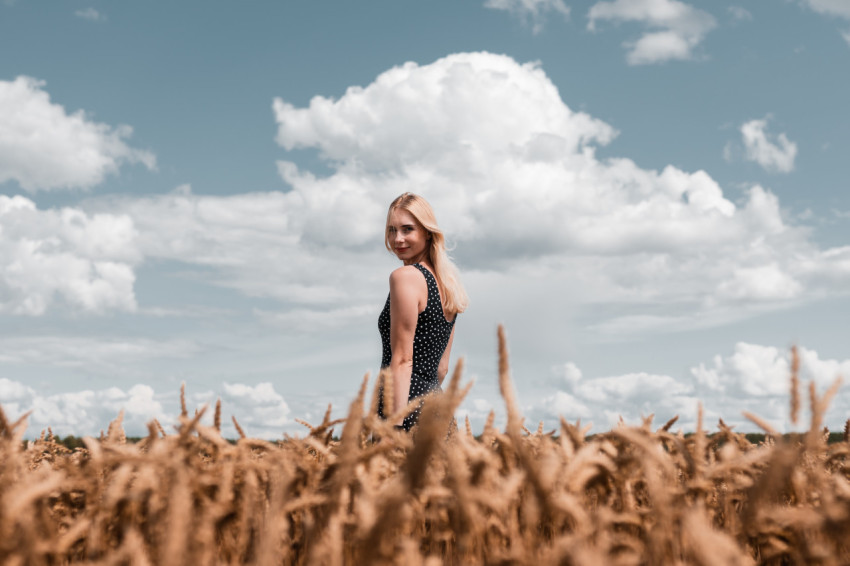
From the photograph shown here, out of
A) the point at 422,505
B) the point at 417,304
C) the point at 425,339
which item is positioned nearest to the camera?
the point at 422,505

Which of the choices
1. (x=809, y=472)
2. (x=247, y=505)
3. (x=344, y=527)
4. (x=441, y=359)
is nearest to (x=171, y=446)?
(x=247, y=505)

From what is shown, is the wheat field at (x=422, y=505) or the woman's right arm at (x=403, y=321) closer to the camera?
the wheat field at (x=422, y=505)

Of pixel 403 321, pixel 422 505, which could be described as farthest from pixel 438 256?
pixel 422 505

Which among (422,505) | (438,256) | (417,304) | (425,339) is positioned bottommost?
(422,505)

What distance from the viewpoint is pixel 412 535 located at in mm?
1926

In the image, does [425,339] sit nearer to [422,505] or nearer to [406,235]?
[406,235]

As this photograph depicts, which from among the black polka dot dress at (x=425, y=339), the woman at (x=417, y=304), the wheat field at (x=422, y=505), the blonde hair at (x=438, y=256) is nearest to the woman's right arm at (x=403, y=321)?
the woman at (x=417, y=304)

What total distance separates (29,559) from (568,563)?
1113 mm

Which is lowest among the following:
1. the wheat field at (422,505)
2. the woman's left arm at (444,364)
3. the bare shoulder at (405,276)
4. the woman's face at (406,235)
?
the wheat field at (422,505)

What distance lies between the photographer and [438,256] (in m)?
8.11

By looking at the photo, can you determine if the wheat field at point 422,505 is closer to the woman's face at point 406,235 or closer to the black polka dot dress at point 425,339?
the black polka dot dress at point 425,339

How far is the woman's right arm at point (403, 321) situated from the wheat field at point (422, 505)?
414 cm

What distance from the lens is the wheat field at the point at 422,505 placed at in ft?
4.50

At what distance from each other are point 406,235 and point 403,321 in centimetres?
160
